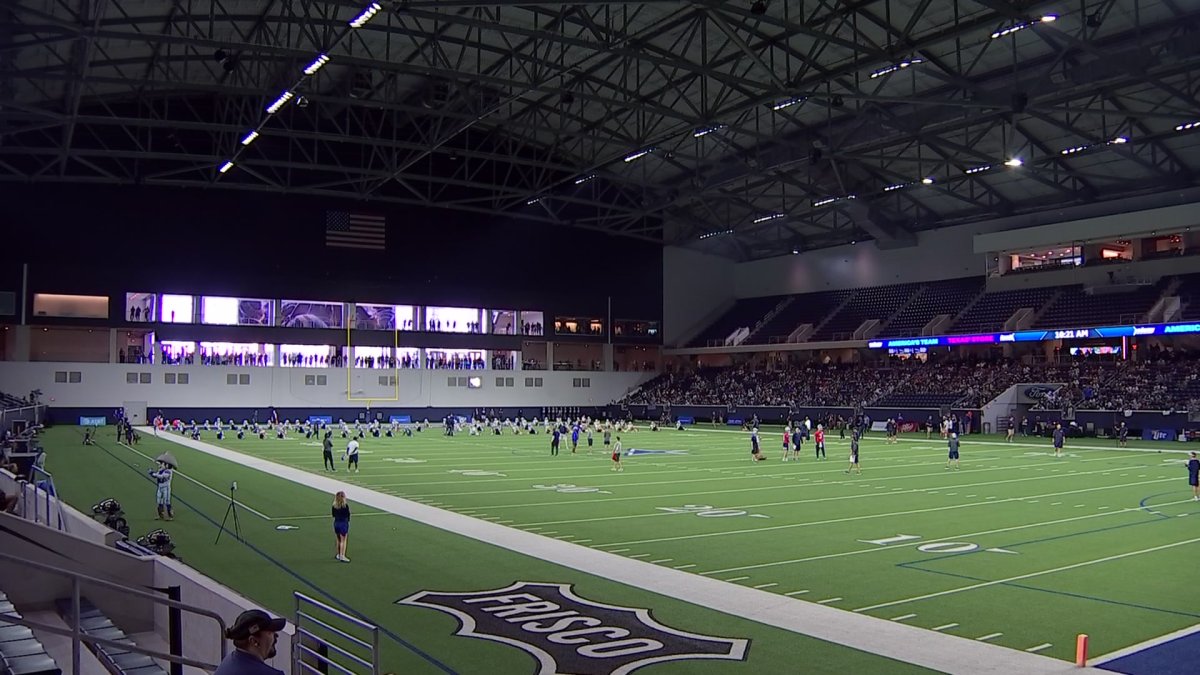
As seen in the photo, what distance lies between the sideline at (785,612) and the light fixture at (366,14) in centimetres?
1600

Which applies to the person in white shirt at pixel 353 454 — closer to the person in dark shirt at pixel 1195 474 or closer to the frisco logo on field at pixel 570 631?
the frisco logo on field at pixel 570 631

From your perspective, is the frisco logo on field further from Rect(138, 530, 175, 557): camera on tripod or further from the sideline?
Rect(138, 530, 175, 557): camera on tripod

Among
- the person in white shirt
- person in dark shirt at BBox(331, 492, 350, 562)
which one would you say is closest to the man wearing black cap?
person in dark shirt at BBox(331, 492, 350, 562)

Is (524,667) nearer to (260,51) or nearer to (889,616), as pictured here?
(889,616)

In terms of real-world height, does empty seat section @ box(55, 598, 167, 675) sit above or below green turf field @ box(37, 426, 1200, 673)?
above

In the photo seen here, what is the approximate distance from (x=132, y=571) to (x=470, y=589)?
4538mm

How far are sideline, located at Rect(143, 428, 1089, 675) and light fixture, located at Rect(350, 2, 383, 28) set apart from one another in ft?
52.5

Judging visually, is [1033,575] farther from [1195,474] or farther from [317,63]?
[317,63]

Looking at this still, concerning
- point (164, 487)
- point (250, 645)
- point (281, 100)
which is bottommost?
point (164, 487)

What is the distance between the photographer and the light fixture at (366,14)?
1096 inches

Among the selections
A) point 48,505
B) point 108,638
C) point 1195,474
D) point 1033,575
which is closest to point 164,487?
point 48,505

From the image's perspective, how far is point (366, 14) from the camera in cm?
2841

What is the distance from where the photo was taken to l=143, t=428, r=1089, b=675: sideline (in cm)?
976

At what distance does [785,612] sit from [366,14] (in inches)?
912
